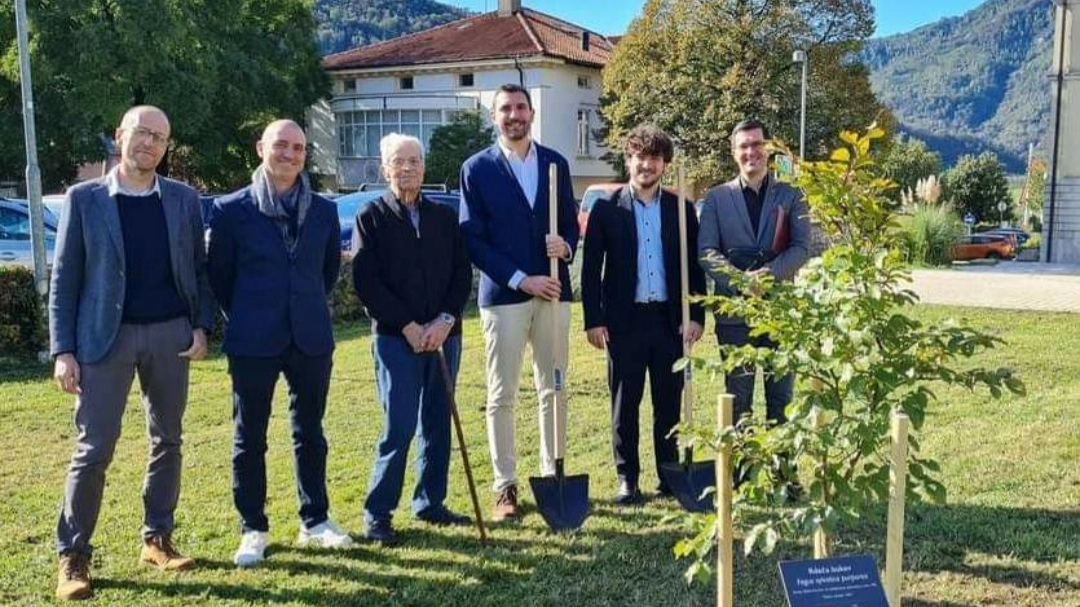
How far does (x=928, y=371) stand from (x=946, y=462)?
3.35 meters

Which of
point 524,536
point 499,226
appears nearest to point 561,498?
point 524,536

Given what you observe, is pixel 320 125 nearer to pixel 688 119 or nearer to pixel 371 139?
pixel 371 139

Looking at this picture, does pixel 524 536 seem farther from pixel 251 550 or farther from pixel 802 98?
pixel 802 98

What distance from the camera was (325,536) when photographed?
4570 mm

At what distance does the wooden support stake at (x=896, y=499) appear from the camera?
275 cm

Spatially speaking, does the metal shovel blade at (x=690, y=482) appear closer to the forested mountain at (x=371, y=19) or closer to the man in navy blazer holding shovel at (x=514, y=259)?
the man in navy blazer holding shovel at (x=514, y=259)

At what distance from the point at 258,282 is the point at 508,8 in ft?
130

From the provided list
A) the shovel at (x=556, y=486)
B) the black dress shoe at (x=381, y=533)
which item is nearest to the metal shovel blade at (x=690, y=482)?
the shovel at (x=556, y=486)

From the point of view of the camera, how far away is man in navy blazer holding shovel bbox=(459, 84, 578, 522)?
4844mm

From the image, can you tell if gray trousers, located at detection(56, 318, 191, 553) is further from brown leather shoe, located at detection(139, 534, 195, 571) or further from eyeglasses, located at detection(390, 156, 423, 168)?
eyeglasses, located at detection(390, 156, 423, 168)

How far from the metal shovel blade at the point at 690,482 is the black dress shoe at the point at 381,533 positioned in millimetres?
1328

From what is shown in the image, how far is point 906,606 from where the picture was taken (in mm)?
3904

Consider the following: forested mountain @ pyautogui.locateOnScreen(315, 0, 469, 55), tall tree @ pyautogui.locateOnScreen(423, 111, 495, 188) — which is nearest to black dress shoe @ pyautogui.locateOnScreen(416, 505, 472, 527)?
tall tree @ pyautogui.locateOnScreen(423, 111, 495, 188)

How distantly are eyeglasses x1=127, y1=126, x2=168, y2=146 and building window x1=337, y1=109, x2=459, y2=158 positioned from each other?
35.4 metres
